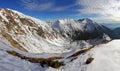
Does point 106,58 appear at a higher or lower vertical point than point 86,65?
higher

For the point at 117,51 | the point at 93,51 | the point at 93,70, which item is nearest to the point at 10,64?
the point at 93,70

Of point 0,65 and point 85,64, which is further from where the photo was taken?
point 85,64

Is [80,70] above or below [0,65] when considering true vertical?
below

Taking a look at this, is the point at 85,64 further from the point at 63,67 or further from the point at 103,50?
the point at 103,50

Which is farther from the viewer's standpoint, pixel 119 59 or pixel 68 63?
pixel 68 63

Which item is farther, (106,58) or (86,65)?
(106,58)

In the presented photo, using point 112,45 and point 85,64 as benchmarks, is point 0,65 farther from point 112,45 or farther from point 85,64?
point 112,45

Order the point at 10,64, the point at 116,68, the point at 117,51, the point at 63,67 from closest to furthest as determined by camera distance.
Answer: the point at 116,68, the point at 10,64, the point at 63,67, the point at 117,51

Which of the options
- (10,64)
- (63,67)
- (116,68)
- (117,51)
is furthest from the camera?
(117,51)

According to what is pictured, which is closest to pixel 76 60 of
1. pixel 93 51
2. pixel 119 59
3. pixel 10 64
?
pixel 93 51
